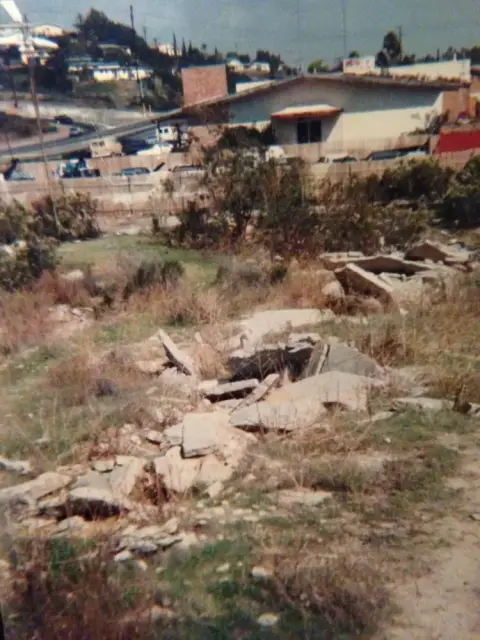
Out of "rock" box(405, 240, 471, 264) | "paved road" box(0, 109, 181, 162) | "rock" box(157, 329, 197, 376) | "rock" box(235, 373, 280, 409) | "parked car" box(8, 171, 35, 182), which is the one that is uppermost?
"paved road" box(0, 109, 181, 162)

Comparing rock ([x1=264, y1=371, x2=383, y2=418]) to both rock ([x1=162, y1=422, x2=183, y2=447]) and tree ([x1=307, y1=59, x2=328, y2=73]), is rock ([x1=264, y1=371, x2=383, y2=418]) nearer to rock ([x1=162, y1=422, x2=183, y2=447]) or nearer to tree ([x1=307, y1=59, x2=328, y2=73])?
rock ([x1=162, y1=422, x2=183, y2=447])

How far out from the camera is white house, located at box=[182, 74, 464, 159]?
1867 centimetres

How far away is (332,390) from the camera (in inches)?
193

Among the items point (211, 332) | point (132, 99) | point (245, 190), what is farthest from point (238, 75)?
point (211, 332)

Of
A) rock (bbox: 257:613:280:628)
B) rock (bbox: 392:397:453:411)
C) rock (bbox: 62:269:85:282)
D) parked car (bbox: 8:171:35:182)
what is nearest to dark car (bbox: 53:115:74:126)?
parked car (bbox: 8:171:35:182)

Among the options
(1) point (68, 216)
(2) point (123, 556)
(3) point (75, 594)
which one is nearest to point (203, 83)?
(1) point (68, 216)

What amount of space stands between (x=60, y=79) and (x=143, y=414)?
8.22 meters

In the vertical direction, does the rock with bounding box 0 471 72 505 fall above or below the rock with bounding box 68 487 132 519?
below

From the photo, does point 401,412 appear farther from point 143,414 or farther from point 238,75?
point 238,75

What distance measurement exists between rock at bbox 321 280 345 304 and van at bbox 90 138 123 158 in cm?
1360

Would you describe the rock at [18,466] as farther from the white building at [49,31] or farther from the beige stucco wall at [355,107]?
the beige stucco wall at [355,107]

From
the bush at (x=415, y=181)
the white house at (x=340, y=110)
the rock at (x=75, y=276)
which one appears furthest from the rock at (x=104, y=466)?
the white house at (x=340, y=110)

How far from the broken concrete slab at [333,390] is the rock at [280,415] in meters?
0.10

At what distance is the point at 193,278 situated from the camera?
10.1m
